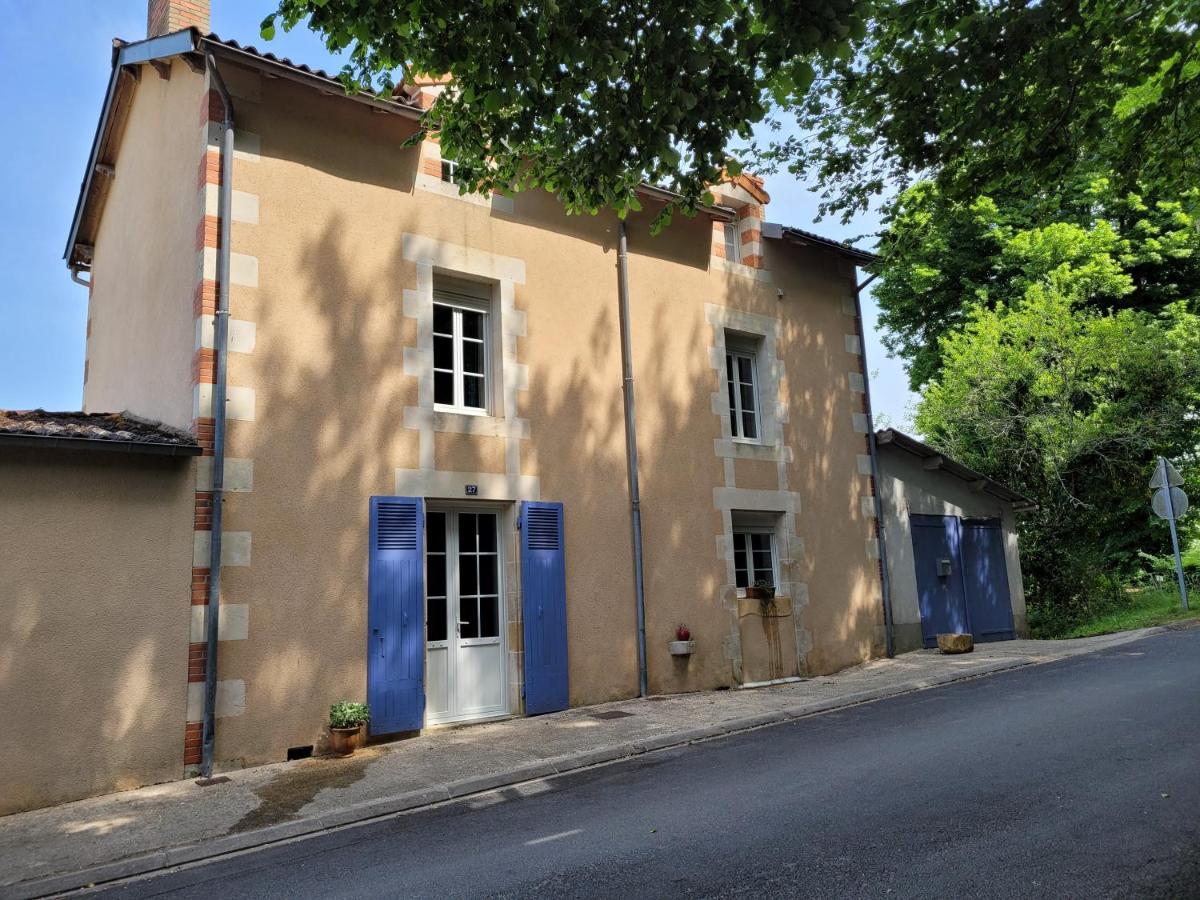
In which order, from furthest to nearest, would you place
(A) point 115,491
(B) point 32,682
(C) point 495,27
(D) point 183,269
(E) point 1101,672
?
(E) point 1101,672
(D) point 183,269
(A) point 115,491
(B) point 32,682
(C) point 495,27

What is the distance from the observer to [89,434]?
635cm

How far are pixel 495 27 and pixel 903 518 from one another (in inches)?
388

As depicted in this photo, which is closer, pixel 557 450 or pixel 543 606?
pixel 543 606

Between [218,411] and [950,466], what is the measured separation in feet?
34.4

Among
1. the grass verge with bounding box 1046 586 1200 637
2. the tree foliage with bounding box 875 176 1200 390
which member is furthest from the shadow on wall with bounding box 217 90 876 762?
the tree foliage with bounding box 875 176 1200 390

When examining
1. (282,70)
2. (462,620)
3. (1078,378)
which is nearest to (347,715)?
(462,620)

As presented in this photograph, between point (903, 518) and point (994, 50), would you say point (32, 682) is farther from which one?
point (903, 518)

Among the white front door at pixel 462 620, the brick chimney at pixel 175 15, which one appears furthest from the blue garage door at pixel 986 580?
the brick chimney at pixel 175 15

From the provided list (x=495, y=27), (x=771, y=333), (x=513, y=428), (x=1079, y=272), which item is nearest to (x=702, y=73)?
(x=495, y=27)

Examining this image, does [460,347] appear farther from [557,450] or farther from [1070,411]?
[1070,411]

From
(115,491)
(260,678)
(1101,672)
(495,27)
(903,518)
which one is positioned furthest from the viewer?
(903,518)

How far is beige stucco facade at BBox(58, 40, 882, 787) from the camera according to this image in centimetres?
720

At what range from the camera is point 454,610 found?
27.0ft

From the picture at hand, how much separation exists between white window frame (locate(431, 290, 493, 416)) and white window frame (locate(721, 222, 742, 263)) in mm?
3846
